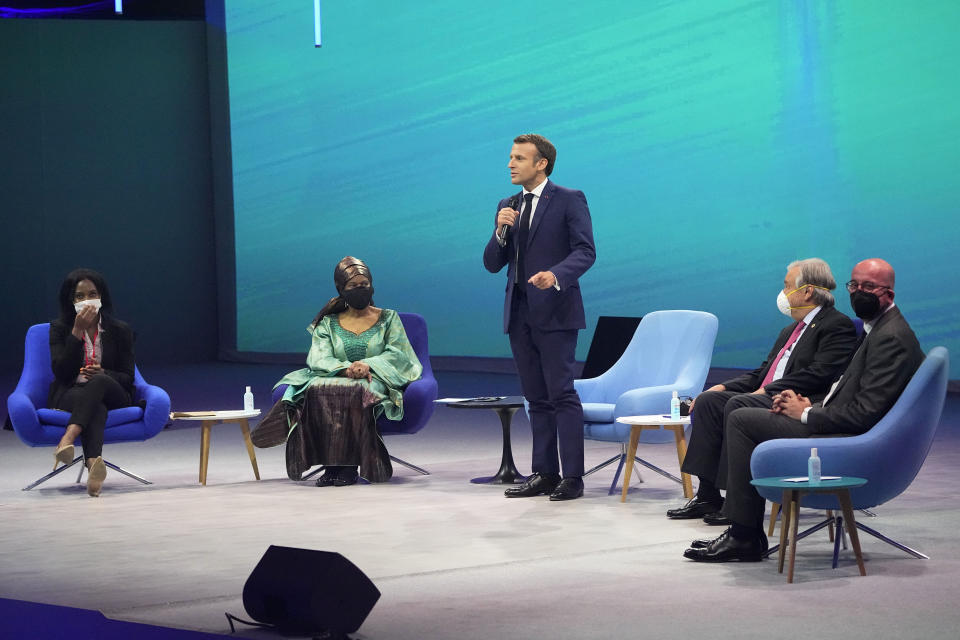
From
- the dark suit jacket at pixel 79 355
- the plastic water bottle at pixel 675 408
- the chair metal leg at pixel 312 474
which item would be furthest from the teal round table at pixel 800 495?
the dark suit jacket at pixel 79 355

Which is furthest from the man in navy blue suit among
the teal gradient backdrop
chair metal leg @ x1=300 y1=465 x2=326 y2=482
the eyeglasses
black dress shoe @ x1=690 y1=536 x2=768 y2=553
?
the teal gradient backdrop

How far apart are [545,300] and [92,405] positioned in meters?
2.27

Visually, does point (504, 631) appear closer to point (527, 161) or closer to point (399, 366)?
point (527, 161)

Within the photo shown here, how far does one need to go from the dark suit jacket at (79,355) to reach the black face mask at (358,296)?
3.67 ft

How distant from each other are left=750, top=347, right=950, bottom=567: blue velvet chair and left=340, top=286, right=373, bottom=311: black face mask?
121 inches

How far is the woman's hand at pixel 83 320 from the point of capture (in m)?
7.00

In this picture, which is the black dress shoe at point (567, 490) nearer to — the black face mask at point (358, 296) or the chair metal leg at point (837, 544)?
the black face mask at point (358, 296)

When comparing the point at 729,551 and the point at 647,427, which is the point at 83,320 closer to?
the point at 647,427

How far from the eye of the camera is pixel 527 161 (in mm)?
6398

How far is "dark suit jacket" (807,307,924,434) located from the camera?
4645 mm

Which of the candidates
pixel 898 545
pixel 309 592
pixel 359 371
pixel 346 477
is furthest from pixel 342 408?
pixel 309 592

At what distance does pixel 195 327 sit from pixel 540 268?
35.2ft

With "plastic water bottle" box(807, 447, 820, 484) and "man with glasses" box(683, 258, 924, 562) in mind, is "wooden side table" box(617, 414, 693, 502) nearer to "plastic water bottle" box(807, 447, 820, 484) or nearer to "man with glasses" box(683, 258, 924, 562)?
"man with glasses" box(683, 258, 924, 562)

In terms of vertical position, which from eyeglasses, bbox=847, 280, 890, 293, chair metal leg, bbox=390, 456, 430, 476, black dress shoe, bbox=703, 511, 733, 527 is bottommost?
chair metal leg, bbox=390, 456, 430, 476
